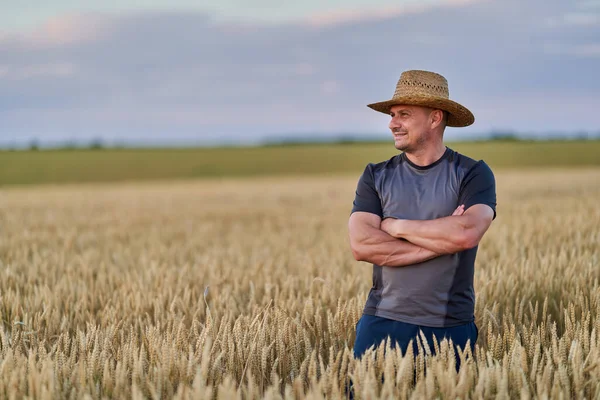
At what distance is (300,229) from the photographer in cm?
1170

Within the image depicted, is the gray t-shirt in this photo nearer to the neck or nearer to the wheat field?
the neck

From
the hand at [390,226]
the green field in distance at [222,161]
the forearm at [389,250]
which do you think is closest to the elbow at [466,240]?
the forearm at [389,250]

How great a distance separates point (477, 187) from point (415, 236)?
443mm

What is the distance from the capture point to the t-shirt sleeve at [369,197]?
11.9 ft

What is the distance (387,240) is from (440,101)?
0.80 m

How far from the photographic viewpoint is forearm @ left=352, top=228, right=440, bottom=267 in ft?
11.2

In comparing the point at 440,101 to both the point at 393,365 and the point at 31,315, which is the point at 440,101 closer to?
the point at 393,365

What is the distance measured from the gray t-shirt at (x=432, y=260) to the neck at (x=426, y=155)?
27mm

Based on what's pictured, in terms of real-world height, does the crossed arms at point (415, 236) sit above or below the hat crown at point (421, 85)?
below

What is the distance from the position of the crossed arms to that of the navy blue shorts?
32 centimetres

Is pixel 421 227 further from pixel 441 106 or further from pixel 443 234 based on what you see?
pixel 441 106

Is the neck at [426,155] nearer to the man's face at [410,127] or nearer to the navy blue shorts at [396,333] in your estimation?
the man's face at [410,127]

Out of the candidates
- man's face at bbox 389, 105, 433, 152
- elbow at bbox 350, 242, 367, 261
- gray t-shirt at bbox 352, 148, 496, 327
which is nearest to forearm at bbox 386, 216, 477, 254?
gray t-shirt at bbox 352, 148, 496, 327

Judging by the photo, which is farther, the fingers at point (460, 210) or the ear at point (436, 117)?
the ear at point (436, 117)
